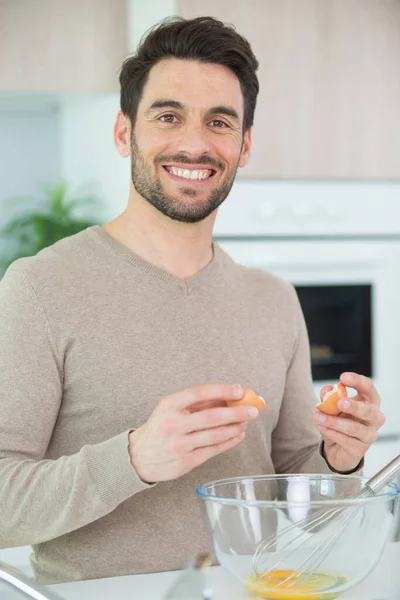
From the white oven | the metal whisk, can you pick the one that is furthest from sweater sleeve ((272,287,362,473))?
the white oven

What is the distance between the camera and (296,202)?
256 centimetres

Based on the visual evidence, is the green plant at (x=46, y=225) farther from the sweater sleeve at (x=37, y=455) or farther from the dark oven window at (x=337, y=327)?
the sweater sleeve at (x=37, y=455)

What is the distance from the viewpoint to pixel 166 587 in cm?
115

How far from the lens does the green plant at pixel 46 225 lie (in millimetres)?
2594

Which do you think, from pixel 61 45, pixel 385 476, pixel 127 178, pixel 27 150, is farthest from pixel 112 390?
pixel 27 150

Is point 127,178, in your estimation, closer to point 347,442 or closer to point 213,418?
point 347,442

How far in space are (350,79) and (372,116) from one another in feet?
0.42

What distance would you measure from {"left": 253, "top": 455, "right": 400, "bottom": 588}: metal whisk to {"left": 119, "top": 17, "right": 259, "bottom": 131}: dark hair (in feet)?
2.60

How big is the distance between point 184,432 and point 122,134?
72 cm

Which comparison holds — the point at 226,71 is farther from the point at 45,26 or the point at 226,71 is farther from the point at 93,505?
the point at 45,26

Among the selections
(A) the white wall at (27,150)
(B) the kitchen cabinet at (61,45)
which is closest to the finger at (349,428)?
(B) the kitchen cabinet at (61,45)

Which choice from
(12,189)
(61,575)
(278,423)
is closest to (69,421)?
(61,575)

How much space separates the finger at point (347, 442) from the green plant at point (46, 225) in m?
1.41

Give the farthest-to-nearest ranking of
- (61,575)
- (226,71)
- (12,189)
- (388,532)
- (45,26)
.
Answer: (12,189) → (45,26) → (226,71) → (61,575) → (388,532)
